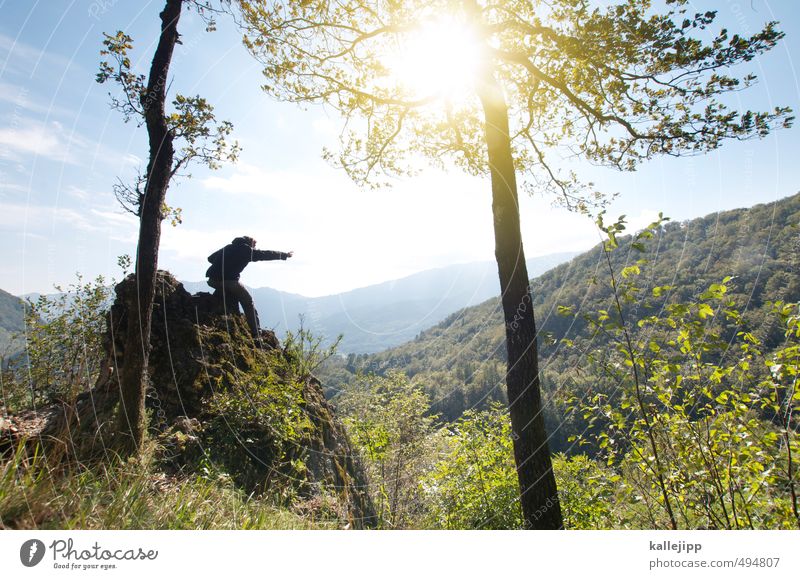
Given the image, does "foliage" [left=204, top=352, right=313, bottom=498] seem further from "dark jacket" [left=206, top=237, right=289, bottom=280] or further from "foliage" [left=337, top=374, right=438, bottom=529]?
"dark jacket" [left=206, top=237, right=289, bottom=280]

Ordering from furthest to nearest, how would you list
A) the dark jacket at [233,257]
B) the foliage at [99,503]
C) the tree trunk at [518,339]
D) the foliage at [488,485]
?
the dark jacket at [233,257], the foliage at [488,485], the tree trunk at [518,339], the foliage at [99,503]

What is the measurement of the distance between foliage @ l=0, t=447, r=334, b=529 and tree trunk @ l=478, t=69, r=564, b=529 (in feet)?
9.89

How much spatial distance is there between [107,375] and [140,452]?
10.3 feet

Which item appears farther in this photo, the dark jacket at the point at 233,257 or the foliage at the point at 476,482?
the dark jacket at the point at 233,257

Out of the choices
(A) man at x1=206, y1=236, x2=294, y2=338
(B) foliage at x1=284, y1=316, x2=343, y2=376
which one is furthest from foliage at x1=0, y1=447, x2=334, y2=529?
(A) man at x1=206, y1=236, x2=294, y2=338

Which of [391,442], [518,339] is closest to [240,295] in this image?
[391,442]

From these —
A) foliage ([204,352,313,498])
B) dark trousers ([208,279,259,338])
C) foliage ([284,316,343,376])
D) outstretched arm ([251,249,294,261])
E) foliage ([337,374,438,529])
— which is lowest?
foliage ([337,374,438,529])

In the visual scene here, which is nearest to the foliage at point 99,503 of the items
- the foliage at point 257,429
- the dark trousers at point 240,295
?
the foliage at point 257,429

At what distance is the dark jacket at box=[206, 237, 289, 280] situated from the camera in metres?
8.33

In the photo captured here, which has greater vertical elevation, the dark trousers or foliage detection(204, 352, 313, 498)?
the dark trousers

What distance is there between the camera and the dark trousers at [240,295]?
8352mm

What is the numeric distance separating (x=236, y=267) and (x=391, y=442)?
214 inches

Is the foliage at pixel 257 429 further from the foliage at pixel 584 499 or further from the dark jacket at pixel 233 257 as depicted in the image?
the foliage at pixel 584 499

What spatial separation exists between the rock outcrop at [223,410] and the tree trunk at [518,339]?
281 centimetres
